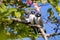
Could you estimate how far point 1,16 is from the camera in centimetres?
51

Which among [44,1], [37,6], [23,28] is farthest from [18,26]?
[37,6]

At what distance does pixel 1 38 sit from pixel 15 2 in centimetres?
69

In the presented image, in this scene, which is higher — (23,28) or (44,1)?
(44,1)

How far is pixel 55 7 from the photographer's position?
2.19 feet

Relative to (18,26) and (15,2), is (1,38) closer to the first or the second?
(18,26)

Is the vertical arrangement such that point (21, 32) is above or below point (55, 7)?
below

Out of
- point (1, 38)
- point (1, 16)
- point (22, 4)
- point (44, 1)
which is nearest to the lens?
point (1, 38)

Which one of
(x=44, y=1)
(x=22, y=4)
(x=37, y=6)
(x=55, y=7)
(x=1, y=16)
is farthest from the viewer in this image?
(x=37, y=6)

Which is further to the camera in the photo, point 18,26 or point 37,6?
point 37,6

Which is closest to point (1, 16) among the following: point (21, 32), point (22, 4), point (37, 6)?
point (21, 32)

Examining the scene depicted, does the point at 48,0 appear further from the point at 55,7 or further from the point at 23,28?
the point at 23,28

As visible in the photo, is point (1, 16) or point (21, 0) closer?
point (1, 16)

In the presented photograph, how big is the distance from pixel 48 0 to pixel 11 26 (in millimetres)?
217

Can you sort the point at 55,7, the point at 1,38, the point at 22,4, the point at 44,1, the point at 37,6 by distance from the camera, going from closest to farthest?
the point at 1,38, the point at 55,7, the point at 44,1, the point at 22,4, the point at 37,6
